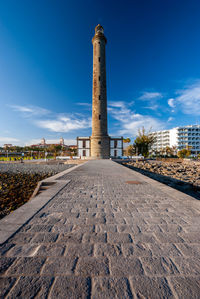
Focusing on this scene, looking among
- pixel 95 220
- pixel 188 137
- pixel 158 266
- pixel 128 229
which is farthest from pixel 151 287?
pixel 188 137

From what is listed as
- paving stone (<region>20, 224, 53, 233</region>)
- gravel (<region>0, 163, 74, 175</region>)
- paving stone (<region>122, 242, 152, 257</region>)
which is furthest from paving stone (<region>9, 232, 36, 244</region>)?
gravel (<region>0, 163, 74, 175</region>)

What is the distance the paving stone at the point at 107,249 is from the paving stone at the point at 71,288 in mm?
401

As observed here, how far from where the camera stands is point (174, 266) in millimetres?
1581

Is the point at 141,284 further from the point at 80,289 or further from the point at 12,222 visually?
the point at 12,222

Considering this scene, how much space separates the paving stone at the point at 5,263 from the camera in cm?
152

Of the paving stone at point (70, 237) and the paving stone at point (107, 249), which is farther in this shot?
the paving stone at point (70, 237)

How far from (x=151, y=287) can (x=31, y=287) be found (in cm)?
111

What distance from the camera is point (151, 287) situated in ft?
4.39

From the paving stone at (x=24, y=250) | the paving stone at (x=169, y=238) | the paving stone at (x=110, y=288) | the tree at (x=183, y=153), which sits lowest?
the paving stone at (x=169, y=238)

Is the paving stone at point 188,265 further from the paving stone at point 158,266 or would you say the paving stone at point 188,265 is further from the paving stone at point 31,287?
the paving stone at point 31,287

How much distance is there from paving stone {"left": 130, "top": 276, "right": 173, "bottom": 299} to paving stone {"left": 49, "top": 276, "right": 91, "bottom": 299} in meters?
0.44

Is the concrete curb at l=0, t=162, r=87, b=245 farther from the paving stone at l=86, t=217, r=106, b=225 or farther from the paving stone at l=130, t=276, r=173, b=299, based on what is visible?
the paving stone at l=130, t=276, r=173, b=299

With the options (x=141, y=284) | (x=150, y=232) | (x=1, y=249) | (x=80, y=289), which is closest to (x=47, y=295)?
(x=80, y=289)

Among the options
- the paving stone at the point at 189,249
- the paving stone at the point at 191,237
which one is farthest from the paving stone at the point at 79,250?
the paving stone at the point at 191,237
